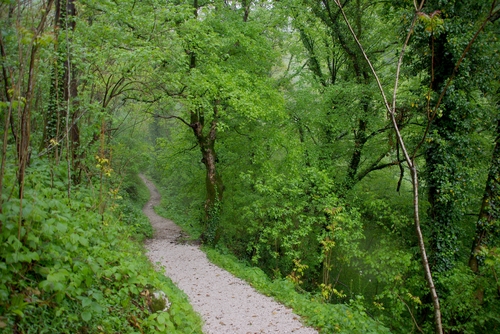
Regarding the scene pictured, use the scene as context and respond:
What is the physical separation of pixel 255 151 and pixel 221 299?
6.07m

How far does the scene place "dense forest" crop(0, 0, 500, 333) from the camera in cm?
304

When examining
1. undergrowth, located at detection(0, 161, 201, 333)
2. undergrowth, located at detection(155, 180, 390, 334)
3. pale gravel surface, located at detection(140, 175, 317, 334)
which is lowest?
pale gravel surface, located at detection(140, 175, 317, 334)

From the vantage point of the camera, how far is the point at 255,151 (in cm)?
1205

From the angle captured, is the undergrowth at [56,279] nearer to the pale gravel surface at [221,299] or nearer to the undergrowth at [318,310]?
the pale gravel surface at [221,299]

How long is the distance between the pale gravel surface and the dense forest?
85 centimetres

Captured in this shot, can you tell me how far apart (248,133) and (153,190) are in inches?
892

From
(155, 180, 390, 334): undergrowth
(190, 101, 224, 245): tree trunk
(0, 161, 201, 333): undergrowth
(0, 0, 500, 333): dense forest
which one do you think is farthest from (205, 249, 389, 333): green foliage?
(190, 101, 224, 245): tree trunk

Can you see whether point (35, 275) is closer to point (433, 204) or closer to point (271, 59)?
point (433, 204)

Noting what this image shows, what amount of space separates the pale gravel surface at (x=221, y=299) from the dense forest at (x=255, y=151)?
852 mm

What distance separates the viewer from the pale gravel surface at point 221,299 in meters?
5.75

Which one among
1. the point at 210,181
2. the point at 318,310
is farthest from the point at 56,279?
the point at 210,181

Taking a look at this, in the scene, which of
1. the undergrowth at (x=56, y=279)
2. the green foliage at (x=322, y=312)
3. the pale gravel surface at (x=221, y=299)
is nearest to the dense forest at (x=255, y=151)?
the undergrowth at (x=56, y=279)

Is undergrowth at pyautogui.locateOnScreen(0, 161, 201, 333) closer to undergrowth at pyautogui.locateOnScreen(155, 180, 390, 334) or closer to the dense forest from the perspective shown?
the dense forest

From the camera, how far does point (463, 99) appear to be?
8.17 m
